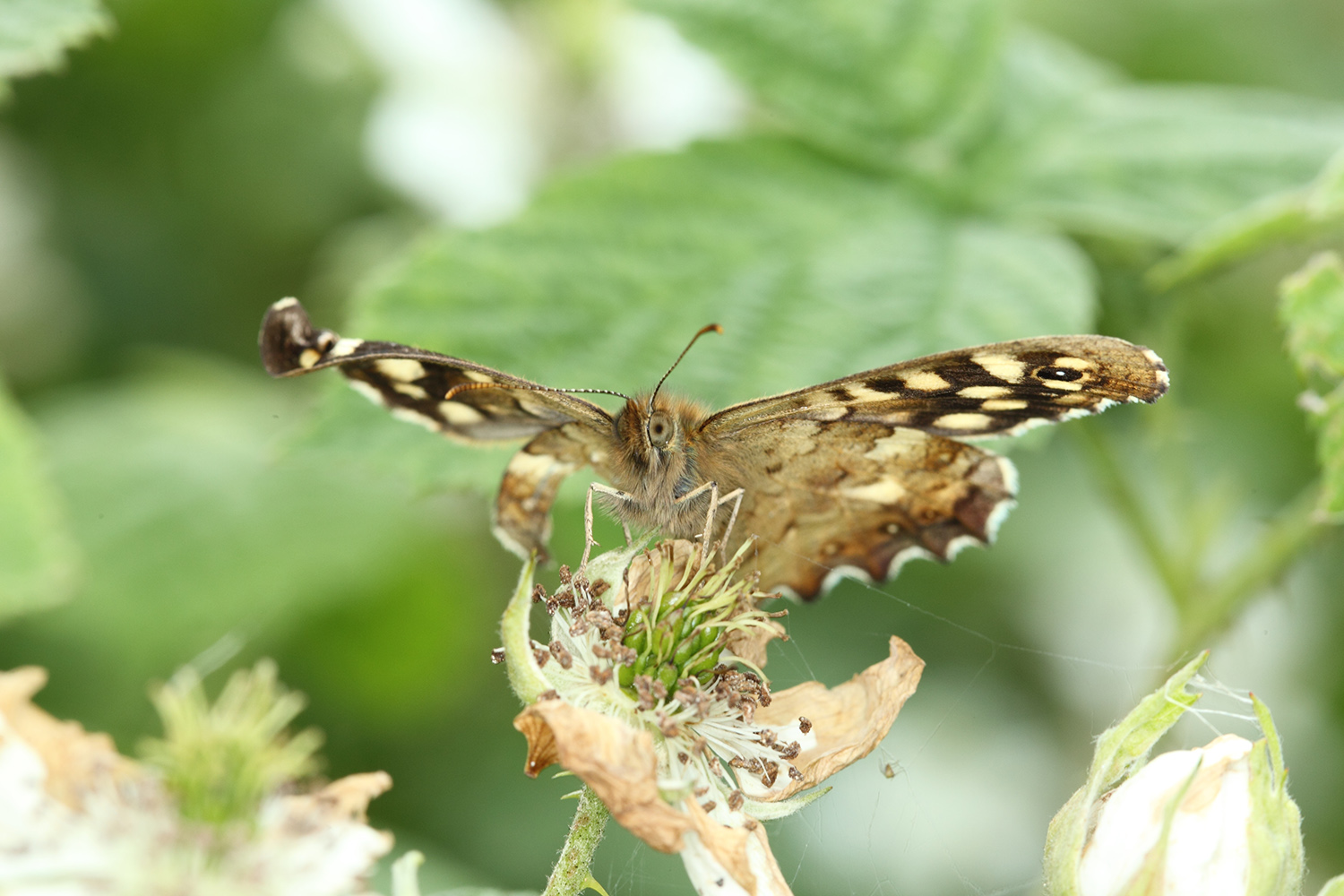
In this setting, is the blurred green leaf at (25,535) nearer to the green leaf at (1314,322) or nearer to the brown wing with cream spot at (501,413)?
the brown wing with cream spot at (501,413)

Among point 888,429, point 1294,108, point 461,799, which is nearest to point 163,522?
point 461,799

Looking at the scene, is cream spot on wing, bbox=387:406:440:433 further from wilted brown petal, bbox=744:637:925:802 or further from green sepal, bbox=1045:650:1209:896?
green sepal, bbox=1045:650:1209:896

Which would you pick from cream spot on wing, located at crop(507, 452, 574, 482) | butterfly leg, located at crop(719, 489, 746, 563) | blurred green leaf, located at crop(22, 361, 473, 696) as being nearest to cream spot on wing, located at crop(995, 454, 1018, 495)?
butterfly leg, located at crop(719, 489, 746, 563)

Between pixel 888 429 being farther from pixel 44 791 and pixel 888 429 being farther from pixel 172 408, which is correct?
pixel 172 408

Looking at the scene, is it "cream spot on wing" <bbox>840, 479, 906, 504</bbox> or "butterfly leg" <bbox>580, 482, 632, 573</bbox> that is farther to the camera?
"cream spot on wing" <bbox>840, 479, 906, 504</bbox>

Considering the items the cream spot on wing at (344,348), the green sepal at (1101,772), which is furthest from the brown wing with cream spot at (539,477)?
the green sepal at (1101,772)

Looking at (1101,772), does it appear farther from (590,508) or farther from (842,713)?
(590,508)

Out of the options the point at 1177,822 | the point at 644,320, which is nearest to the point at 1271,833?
the point at 1177,822
